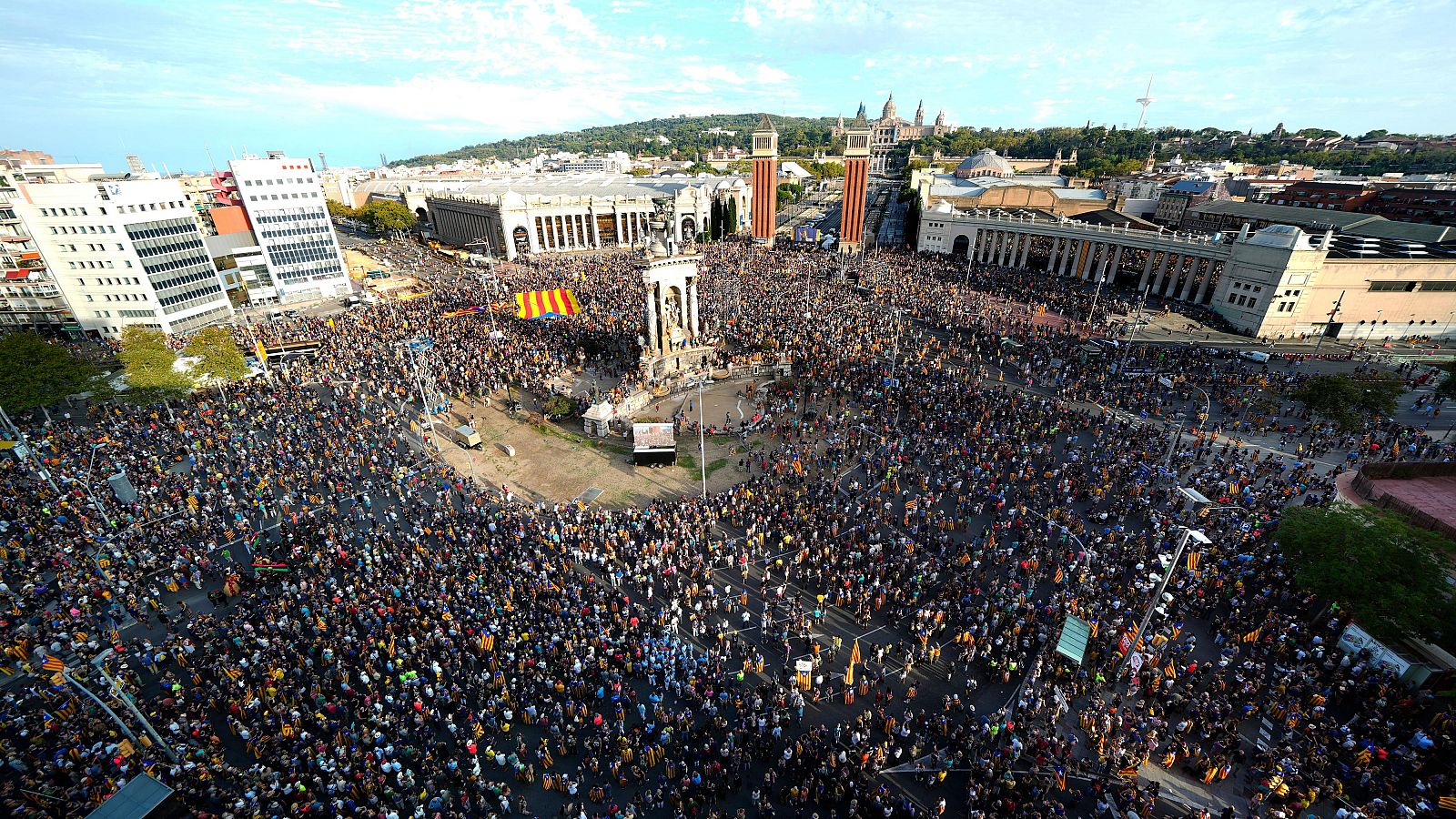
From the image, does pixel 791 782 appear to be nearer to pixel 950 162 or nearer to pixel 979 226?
pixel 979 226

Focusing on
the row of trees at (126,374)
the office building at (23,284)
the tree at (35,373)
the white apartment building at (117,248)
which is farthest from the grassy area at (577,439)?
the office building at (23,284)

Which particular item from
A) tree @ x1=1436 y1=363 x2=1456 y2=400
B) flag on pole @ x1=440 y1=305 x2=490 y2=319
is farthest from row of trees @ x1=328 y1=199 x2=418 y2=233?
tree @ x1=1436 y1=363 x2=1456 y2=400

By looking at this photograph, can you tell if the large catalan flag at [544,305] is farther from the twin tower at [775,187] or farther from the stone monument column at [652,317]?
the twin tower at [775,187]

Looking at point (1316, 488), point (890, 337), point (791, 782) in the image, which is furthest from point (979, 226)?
point (791, 782)

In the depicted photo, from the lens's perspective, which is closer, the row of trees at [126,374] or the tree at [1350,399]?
the tree at [1350,399]

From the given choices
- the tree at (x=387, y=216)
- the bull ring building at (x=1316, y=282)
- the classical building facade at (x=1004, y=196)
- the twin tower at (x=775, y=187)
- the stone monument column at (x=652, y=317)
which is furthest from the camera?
the tree at (x=387, y=216)

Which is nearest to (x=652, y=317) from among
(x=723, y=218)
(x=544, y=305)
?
(x=544, y=305)

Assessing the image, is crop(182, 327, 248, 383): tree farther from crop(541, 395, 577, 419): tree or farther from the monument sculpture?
the monument sculpture
